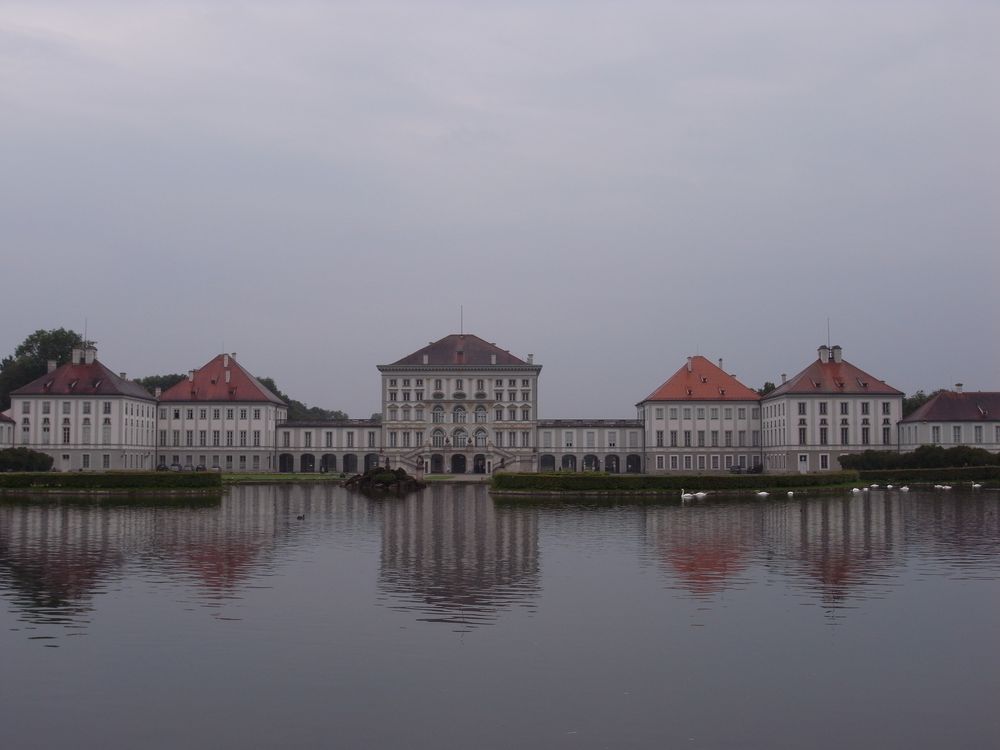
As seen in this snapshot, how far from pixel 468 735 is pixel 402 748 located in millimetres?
816

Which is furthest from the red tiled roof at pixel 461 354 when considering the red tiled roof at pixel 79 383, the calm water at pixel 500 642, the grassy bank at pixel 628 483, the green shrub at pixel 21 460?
the calm water at pixel 500 642

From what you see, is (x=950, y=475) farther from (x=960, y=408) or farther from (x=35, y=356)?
(x=35, y=356)

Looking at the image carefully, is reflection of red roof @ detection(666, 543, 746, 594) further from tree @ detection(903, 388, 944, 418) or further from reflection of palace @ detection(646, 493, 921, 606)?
tree @ detection(903, 388, 944, 418)

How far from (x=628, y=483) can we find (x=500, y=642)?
3939 centimetres

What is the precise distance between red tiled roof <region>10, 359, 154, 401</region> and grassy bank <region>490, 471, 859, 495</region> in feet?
151

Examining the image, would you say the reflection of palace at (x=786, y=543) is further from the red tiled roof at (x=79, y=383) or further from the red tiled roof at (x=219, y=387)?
the red tiled roof at (x=219, y=387)

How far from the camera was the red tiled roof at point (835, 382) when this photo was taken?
8844cm

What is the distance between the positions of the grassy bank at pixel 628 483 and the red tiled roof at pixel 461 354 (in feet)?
142

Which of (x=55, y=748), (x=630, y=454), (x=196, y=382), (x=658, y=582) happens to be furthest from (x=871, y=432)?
(x=55, y=748)

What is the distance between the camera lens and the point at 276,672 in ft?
45.6

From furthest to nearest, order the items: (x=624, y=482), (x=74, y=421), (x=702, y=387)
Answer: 1. (x=702, y=387)
2. (x=74, y=421)
3. (x=624, y=482)

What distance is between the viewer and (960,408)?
85.3m

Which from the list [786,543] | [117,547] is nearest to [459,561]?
[117,547]

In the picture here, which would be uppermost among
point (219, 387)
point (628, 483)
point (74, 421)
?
point (219, 387)
